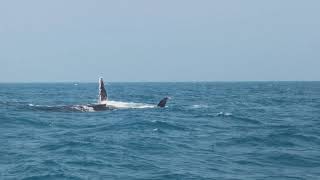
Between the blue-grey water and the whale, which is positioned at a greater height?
the whale

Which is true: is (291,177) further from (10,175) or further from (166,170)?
(10,175)

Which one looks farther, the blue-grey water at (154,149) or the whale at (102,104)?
the whale at (102,104)

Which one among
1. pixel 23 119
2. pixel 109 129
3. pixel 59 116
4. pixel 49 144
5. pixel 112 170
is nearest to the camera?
pixel 112 170

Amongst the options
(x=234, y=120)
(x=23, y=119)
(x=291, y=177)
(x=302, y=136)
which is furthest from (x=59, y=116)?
(x=291, y=177)

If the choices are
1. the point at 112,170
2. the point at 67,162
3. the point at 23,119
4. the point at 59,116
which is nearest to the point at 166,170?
the point at 112,170

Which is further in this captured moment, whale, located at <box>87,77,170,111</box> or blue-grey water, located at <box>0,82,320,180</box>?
whale, located at <box>87,77,170,111</box>

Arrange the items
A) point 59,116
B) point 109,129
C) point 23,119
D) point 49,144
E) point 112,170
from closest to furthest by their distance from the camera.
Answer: point 112,170
point 49,144
point 109,129
point 23,119
point 59,116

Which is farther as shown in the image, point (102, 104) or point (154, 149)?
point (102, 104)

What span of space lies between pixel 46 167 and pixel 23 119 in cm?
1694

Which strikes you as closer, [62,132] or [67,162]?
[67,162]

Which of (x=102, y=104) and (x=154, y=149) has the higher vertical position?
(x=102, y=104)

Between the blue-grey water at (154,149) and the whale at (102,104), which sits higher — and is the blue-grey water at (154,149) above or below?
below

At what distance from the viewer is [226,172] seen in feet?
57.3

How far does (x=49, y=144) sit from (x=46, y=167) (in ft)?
18.0
